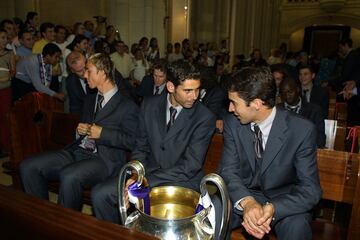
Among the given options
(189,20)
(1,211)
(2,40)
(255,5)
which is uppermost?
(255,5)

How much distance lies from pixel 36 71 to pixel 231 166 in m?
3.67

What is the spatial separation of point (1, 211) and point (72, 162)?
1679 mm

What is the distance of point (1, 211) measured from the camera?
4.49 ft

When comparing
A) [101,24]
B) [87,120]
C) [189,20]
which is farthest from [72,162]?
[189,20]

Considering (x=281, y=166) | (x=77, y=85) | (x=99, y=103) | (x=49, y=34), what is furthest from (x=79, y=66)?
(x=281, y=166)

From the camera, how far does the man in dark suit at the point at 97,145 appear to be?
284cm

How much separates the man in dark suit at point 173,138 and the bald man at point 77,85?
1.65 meters

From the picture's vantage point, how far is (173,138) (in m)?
2.70

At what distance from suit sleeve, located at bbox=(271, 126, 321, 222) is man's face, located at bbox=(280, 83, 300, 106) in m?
1.84

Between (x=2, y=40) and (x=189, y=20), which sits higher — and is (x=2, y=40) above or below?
below

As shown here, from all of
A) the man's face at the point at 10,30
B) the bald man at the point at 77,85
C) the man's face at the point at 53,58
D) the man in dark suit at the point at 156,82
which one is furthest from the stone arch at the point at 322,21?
the bald man at the point at 77,85

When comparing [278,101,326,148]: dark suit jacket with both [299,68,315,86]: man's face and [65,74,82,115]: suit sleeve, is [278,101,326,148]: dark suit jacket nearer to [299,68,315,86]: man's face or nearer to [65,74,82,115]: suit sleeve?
[299,68,315,86]: man's face

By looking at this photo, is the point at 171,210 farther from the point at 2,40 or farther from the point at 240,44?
the point at 240,44

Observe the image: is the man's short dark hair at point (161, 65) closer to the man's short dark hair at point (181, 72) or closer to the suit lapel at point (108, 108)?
the suit lapel at point (108, 108)
